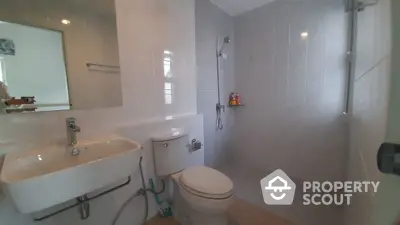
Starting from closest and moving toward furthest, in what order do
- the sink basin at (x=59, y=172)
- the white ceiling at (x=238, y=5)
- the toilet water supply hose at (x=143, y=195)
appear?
the sink basin at (x=59, y=172) → the toilet water supply hose at (x=143, y=195) → the white ceiling at (x=238, y=5)

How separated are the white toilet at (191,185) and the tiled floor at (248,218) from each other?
14 cm

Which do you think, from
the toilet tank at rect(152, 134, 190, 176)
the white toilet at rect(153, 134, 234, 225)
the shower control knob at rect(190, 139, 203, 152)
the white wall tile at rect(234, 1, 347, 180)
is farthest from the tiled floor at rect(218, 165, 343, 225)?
the toilet tank at rect(152, 134, 190, 176)

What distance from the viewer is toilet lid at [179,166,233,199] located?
1279mm

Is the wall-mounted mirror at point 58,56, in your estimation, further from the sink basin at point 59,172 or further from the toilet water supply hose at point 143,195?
the toilet water supply hose at point 143,195

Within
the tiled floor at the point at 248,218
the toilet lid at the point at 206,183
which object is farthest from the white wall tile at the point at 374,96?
the tiled floor at the point at 248,218

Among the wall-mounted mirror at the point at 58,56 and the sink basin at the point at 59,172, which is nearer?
the sink basin at the point at 59,172

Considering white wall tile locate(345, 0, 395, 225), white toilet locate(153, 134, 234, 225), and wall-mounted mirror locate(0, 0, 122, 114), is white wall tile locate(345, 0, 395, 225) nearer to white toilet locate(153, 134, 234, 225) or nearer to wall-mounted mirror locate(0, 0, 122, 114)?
white toilet locate(153, 134, 234, 225)

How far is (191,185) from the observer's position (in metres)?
1.34

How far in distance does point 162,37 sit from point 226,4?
113cm

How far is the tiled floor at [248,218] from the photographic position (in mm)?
1650

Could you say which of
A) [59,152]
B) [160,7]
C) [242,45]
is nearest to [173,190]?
[59,152]

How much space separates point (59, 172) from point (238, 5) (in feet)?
8.03

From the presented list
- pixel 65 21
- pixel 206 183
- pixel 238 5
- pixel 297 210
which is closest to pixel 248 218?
pixel 297 210

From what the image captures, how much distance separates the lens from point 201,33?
7.34 ft
